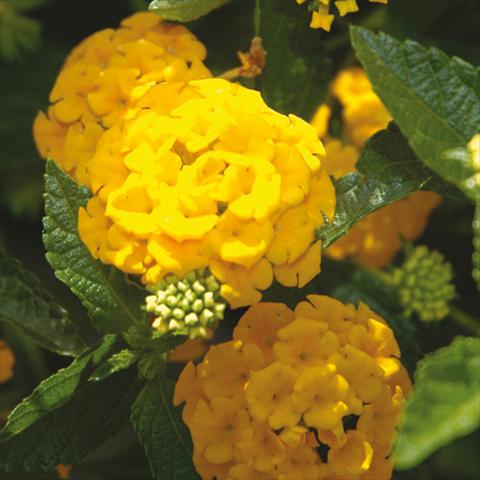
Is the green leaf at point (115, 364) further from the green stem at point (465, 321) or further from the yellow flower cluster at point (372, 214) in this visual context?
the green stem at point (465, 321)

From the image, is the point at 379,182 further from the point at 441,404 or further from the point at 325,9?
the point at 441,404

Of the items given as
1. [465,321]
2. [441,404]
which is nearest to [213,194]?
[441,404]

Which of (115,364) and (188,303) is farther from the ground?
(188,303)

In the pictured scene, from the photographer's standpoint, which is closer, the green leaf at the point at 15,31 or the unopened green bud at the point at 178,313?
the unopened green bud at the point at 178,313

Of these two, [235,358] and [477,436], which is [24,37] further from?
[477,436]

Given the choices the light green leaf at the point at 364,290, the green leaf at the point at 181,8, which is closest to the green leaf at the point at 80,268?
the green leaf at the point at 181,8

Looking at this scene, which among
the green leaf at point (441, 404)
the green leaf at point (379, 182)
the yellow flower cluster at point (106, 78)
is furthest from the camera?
the yellow flower cluster at point (106, 78)
